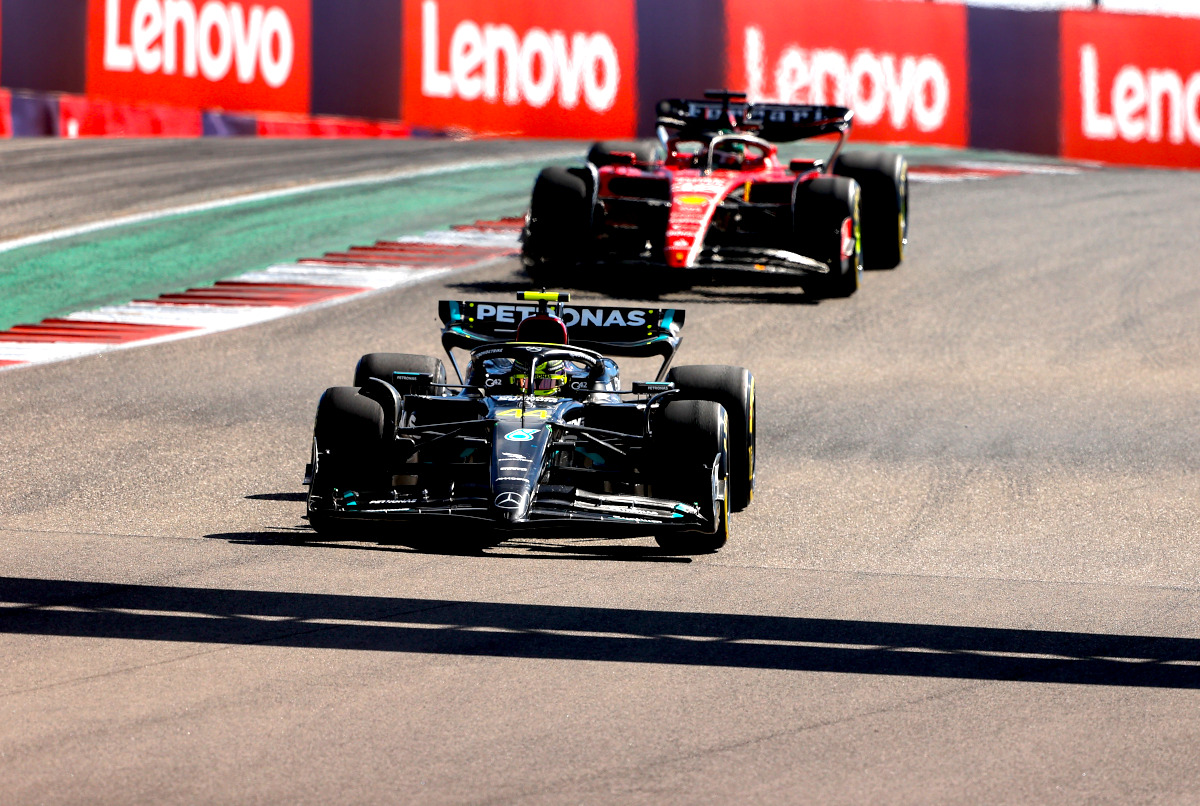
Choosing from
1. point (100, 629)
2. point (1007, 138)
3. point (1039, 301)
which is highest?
point (1007, 138)

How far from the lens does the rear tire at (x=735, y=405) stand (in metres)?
8.96

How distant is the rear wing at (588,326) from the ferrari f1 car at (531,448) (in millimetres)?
39

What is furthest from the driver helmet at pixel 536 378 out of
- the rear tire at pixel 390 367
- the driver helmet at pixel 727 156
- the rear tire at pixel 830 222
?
the driver helmet at pixel 727 156

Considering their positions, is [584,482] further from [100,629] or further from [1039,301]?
[1039,301]

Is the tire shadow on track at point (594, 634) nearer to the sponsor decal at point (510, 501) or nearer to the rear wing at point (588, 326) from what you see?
the sponsor decal at point (510, 501)

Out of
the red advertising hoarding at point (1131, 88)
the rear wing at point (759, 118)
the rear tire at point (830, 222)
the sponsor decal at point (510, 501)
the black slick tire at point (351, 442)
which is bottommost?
the sponsor decal at point (510, 501)

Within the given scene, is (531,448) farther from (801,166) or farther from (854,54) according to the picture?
(854,54)

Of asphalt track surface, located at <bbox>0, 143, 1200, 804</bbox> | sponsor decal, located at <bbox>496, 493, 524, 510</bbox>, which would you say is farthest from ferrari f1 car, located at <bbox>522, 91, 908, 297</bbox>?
sponsor decal, located at <bbox>496, 493, 524, 510</bbox>

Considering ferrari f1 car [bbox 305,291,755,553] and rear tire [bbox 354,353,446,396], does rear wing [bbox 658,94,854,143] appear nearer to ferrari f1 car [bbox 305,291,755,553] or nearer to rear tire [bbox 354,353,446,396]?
ferrari f1 car [bbox 305,291,755,553]

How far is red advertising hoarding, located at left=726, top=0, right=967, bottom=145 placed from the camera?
84.2 ft

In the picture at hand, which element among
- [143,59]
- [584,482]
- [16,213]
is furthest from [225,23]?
[584,482]

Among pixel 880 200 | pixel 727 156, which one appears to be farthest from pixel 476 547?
pixel 880 200

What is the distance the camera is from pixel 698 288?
1642 centimetres

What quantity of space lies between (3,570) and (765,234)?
9909 millimetres
